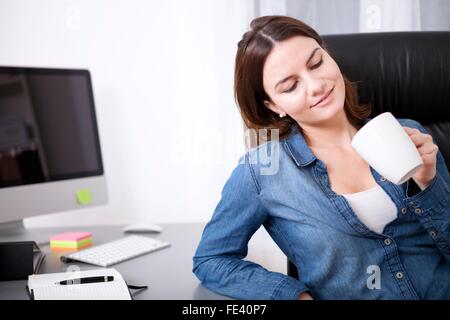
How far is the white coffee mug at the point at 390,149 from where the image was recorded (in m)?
0.49

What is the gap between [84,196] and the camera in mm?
998

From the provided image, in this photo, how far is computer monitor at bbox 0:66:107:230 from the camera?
882 millimetres

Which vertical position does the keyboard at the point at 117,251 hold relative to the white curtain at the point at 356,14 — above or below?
below

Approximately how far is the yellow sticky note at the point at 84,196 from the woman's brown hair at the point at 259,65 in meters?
0.47

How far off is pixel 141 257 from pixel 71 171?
27 cm

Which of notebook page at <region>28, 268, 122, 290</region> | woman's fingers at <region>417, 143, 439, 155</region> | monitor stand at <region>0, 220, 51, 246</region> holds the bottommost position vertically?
monitor stand at <region>0, 220, 51, 246</region>

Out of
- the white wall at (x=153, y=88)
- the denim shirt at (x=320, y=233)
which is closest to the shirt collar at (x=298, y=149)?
the denim shirt at (x=320, y=233)

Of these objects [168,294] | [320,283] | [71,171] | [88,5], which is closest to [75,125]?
[71,171]

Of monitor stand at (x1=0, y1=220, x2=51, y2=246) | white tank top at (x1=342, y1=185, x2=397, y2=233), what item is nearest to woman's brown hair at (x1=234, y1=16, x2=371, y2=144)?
white tank top at (x1=342, y1=185, x2=397, y2=233)

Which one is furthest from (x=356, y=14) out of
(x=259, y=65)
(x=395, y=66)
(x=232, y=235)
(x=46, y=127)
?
(x=46, y=127)

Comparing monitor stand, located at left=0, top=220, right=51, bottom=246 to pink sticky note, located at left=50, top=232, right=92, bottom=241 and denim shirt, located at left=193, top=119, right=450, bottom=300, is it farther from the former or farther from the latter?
denim shirt, located at left=193, top=119, right=450, bottom=300

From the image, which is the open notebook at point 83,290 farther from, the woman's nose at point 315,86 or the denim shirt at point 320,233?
the woman's nose at point 315,86

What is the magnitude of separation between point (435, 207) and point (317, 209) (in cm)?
13

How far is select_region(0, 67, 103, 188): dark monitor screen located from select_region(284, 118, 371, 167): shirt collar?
495 mm
